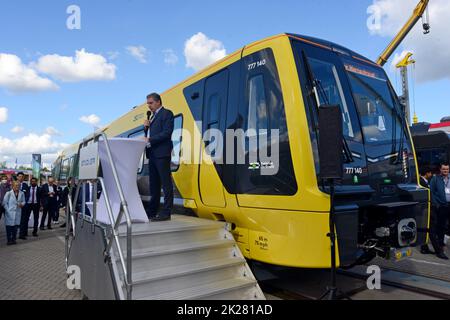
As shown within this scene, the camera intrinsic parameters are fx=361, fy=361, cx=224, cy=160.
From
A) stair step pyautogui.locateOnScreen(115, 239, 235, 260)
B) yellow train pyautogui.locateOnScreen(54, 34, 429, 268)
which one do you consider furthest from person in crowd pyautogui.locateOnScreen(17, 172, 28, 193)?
stair step pyautogui.locateOnScreen(115, 239, 235, 260)

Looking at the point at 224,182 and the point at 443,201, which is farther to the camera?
the point at 443,201

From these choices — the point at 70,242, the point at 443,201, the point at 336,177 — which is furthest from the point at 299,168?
the point at 443,201

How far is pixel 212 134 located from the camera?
16.5ft

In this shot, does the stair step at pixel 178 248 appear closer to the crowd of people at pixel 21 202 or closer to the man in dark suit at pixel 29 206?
the crowd of people at pixel 21 202

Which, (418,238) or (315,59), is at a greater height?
(315,59)

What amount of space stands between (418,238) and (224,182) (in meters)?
2.66

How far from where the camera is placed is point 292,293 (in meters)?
4.93

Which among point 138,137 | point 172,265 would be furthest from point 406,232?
point 138,137

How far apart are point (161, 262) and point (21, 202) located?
751 centimetres

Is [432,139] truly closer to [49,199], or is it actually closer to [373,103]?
[373,103]

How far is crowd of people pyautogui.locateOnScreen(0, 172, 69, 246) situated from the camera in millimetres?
9359

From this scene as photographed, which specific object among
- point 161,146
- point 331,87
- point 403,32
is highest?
point 403,32

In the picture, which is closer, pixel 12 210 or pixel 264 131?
pixel 264 131
